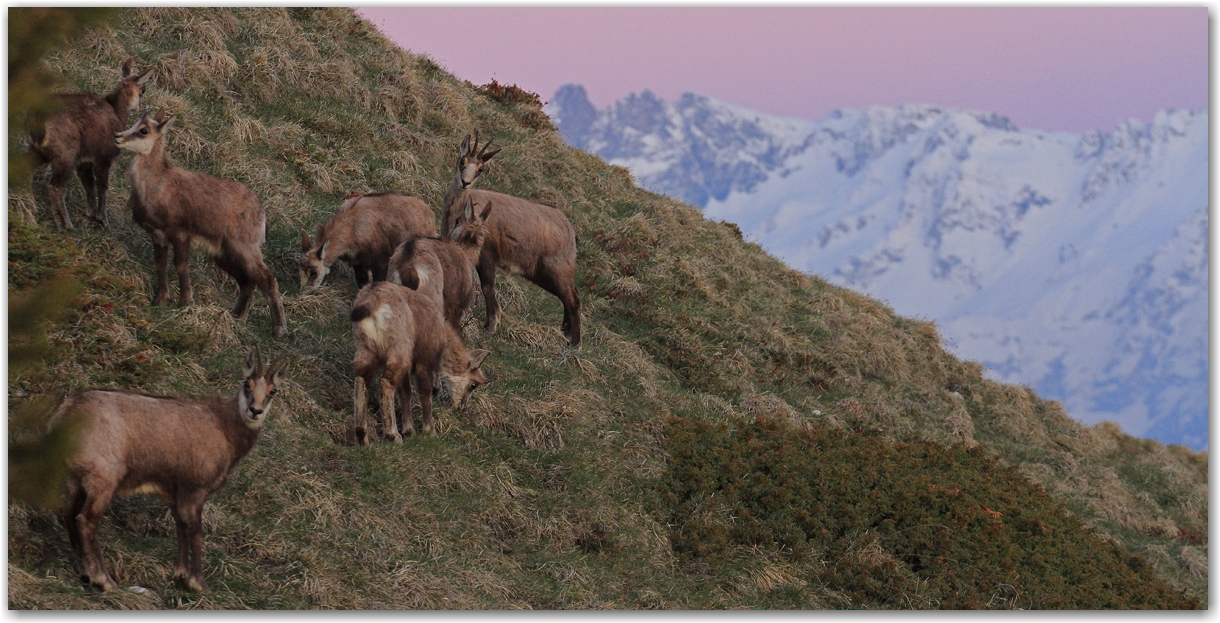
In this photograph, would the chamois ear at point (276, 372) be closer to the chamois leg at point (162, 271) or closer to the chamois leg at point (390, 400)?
the chamois leg at point (390, 400)

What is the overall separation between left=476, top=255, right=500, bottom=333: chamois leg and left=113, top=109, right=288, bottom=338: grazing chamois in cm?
282

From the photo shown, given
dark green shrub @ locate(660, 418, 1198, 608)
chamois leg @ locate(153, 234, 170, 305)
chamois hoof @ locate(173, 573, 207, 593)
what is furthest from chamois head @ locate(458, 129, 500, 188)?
chamois hoof @ locate(173, 573, 207, 593)

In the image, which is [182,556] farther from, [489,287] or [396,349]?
[489,287]

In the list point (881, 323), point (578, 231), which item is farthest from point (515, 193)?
point (881, 323)

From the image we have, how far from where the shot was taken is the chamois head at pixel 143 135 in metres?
10.4

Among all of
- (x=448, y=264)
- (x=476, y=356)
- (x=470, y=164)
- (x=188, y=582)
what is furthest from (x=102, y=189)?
(x=188, y=582)

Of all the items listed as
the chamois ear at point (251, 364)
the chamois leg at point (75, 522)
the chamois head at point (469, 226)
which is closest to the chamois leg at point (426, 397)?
the chamois head at point (469, 226)

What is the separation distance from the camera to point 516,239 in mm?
13734

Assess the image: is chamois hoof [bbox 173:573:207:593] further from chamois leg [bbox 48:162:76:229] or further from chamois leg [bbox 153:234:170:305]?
chamois leg [bbox 48:162:76:229]

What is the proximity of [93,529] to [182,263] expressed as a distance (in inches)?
188

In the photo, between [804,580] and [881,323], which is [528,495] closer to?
[804,580]

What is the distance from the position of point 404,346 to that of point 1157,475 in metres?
17.8

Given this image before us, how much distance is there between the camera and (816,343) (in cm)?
1928

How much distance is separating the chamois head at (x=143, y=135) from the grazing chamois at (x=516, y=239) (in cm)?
358
